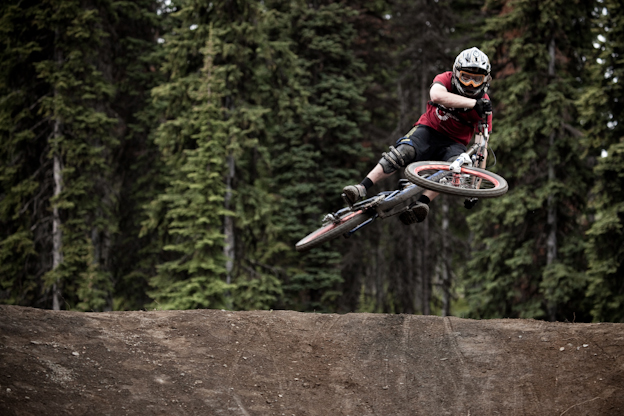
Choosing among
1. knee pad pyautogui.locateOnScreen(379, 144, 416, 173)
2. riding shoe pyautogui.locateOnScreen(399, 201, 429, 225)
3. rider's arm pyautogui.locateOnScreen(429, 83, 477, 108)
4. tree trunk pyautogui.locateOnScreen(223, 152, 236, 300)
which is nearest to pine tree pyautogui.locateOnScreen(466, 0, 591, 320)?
tree trunk pyautogui.locateOnScreen(223, 152, 236, 300)

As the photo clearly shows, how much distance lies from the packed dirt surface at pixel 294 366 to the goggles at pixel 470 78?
3.78 metres

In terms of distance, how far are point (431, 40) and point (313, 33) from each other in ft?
13.8

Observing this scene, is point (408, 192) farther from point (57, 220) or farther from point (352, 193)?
point (57, 220)

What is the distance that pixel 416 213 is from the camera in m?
7.74

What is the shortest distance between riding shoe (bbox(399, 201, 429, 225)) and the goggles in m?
1.68

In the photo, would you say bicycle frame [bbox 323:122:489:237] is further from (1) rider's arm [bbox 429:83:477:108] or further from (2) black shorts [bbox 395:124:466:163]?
(1) rider's arm [bbox 429:83:477:108]

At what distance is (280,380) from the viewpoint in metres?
7.38

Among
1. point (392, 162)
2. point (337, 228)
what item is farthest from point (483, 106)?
point (337, 228)

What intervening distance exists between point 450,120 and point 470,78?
688 mm

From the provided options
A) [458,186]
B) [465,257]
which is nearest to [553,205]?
[465,257]

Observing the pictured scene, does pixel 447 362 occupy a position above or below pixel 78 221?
below

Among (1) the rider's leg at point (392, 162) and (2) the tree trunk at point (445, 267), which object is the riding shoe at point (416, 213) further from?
(2) the tree trunk at point (445, 267)

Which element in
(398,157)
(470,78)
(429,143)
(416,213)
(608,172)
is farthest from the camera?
(608,172)

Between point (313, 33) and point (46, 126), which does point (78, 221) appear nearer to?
point (46, 126)
